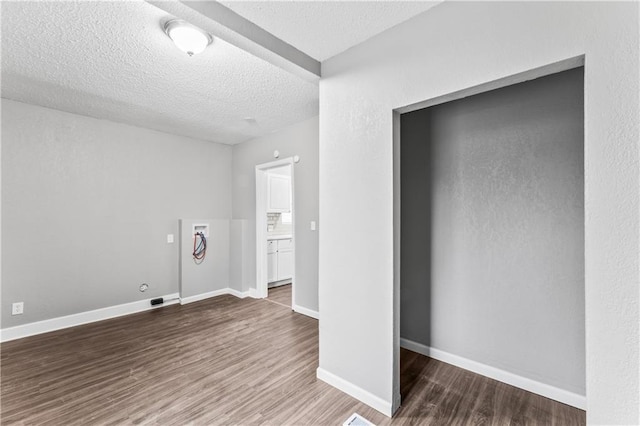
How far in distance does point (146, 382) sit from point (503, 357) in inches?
114

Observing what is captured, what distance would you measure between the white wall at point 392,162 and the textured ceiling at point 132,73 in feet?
2.75

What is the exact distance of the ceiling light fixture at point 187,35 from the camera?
1.92m

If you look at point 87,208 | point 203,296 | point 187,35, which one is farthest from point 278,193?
point 187,35

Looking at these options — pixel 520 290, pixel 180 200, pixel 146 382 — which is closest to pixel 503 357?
pixel 520 290

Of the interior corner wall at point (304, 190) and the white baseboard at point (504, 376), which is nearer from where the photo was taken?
the white baseboard at point (504, 376)

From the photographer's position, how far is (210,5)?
168 cm

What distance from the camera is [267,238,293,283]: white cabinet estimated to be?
5.14 metres

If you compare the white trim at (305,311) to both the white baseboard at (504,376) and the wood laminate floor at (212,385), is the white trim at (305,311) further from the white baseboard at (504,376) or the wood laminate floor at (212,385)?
the white baseboard at (504,376)

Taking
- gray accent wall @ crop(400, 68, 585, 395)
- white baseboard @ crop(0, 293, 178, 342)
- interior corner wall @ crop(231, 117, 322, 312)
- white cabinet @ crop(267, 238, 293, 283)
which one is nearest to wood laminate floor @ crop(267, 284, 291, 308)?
white cabinet @ crop(267, 238, 293, 283)

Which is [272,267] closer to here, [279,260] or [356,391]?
[279,260]

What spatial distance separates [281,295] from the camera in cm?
484

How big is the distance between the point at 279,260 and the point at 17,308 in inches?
133

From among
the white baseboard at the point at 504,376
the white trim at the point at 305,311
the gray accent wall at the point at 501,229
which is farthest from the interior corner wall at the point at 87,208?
the white baseboard at the point at 504,376

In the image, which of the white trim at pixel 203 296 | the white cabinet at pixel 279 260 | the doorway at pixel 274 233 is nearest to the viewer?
the white trim at pixel 203 296
